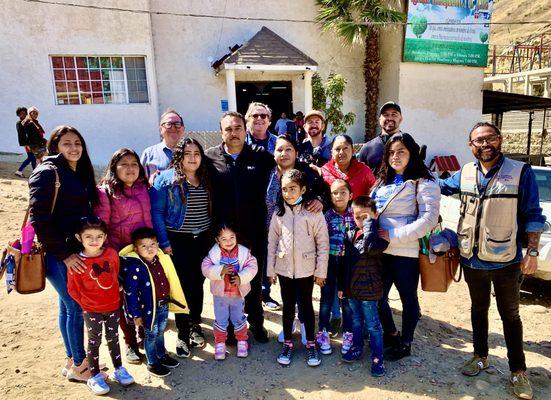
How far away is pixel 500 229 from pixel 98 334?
2998 millimetres

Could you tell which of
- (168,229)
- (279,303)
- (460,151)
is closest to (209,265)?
(168,229)

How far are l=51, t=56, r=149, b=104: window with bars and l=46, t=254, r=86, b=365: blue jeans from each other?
29.6 feet

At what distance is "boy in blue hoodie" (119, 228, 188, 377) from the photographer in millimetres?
2988

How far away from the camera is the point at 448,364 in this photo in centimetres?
332

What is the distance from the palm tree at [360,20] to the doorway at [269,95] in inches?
86.8

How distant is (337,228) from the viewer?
3.33 m

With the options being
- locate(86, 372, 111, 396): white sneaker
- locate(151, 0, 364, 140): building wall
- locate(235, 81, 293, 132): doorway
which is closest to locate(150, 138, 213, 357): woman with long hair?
locate(86, 372, 111, 396): white sneaker

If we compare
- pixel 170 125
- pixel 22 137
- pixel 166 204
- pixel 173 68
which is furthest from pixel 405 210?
pixel 173 68

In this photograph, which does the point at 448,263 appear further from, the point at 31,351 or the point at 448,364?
the point at 31,351

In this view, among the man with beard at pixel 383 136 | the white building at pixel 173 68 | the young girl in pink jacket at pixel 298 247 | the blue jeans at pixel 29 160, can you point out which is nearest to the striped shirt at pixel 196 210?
the young girl in pink jacket at pixel 298 247

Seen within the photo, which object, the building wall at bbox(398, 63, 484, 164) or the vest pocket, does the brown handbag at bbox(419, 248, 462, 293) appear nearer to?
the vest pocket

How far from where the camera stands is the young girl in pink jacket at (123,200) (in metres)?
3.02

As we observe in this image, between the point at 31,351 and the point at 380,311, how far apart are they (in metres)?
3.11

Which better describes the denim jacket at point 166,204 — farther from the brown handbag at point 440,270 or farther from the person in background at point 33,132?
the person in background at point 33,132
